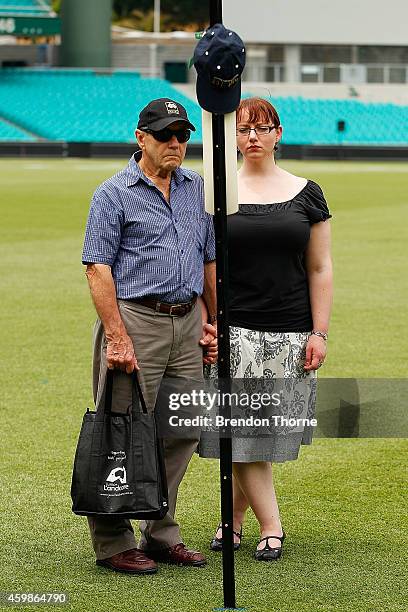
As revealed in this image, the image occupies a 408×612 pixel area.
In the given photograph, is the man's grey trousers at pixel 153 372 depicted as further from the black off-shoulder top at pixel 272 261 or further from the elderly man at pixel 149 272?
the black off-shoulder top at pixel 272 261

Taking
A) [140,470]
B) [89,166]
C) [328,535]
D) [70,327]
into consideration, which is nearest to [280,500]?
[328,535]

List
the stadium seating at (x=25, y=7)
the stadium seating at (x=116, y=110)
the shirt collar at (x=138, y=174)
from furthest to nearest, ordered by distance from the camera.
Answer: the stadium seating at (x=25, y=7) < the stadium seating at (x=116, y=110) < the shirt collar at (x=138, y=174)

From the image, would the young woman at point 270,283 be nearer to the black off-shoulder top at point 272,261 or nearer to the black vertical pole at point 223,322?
the black off-shoulder top at point 272,261

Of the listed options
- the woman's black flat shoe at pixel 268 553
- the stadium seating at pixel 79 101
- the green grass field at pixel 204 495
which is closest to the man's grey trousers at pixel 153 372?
the green grass field at pixel 204 495

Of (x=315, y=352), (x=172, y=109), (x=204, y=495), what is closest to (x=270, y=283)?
(x=315, y=352)

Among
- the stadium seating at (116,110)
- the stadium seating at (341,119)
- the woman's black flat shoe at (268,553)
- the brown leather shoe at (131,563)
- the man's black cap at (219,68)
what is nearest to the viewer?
the man's black cap at (219,68)

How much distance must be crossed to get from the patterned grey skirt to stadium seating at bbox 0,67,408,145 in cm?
4813

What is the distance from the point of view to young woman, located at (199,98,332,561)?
557cm

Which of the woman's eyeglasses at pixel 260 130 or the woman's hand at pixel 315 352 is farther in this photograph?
the woman's hand at pixel 315 352

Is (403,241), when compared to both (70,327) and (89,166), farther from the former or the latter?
(89,166)

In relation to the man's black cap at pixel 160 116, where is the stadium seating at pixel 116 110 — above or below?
below

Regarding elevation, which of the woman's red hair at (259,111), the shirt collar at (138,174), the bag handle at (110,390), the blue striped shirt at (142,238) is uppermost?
the woman's red hair at (259,111)

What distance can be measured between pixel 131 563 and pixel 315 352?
1128mm

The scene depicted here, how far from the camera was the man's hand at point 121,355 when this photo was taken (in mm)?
5266
